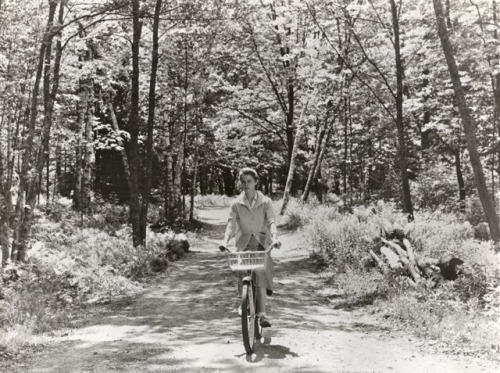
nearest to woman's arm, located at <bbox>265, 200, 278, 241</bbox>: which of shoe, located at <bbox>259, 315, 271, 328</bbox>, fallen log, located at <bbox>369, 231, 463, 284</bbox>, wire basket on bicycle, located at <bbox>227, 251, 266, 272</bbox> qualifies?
wire basket on bicycle, located at <bbox>227, 251, 266, 272</bbox>

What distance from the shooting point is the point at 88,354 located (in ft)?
22.8

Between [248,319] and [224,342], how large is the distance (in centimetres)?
68

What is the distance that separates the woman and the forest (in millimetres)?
2927

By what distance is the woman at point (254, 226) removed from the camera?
712 cm

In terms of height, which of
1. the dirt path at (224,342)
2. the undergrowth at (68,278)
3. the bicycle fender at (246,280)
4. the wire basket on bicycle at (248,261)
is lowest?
the dirt path at (224,342)

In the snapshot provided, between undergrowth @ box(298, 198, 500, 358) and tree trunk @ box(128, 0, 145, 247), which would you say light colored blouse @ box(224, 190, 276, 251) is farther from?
tree trunk @ box(128, 0, 145, 247)

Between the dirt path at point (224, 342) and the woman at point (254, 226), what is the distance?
0.77 m

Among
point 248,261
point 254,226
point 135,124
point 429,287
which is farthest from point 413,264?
point 135,124

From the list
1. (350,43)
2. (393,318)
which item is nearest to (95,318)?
(393,318)

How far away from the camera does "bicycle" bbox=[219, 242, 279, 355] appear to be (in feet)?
21.1

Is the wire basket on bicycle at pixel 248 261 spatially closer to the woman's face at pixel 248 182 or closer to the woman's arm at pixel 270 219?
the woman's arm at pixel 270 219

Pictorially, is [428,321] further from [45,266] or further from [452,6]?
[452,6]

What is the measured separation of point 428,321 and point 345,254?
5.56 metres

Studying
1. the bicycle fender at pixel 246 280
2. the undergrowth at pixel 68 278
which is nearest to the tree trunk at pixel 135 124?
the undergrowth at pixel 68 278
